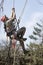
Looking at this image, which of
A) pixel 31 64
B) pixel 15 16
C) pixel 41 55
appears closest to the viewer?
pixel 15 16

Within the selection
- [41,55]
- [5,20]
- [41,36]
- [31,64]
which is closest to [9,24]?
[5,20]

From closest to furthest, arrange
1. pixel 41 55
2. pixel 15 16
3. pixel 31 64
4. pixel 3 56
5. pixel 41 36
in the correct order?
1. pixel 15 16
2. pixel 3 56
3. pixel 31 64
4. pixel 41 55
5. pixel 41 36

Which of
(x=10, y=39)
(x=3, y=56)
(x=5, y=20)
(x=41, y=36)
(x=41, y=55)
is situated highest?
(x=5, y=20)

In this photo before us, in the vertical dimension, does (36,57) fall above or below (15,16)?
below

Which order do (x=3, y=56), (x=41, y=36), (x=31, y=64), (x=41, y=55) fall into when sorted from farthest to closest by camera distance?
(x=41, y=36) → (x=41, y=55) → (x=31, y=64) → (x=3, y=56)

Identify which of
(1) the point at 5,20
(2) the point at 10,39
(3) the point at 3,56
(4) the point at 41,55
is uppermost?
(1) the point at 5,20

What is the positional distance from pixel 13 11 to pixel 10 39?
1.22 m

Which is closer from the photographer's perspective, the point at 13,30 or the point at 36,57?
the point at 13,30

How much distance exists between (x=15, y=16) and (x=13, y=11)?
7.2 inches

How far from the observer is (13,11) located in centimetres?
1225

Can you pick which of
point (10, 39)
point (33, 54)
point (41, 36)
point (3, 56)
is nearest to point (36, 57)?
point (33, 54)

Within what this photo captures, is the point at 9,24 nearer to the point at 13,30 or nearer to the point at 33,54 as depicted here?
the point at 13,30

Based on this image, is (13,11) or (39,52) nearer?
(13,11)

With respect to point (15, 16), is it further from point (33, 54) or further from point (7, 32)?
point (33, 54)
